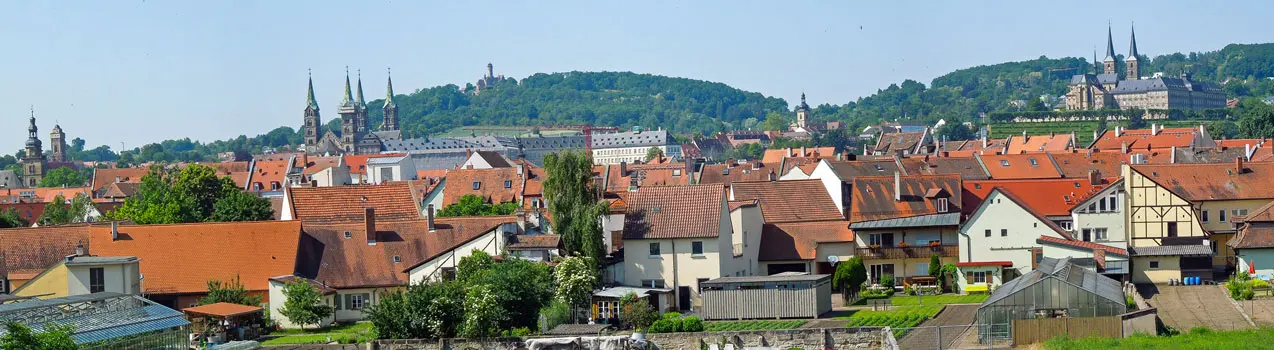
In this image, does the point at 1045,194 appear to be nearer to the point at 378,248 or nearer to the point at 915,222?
the point at 915,222

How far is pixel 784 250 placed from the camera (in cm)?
5231

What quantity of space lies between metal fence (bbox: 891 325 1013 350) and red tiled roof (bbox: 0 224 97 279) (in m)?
26.3

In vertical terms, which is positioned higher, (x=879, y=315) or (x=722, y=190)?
(x=722, y=190)

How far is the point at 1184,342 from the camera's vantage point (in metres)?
34.4

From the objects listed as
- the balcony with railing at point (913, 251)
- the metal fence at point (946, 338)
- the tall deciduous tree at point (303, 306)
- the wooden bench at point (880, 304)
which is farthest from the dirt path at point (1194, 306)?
the tall deciduous tree at point (303, 306)

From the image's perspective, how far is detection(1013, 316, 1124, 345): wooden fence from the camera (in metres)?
36.2

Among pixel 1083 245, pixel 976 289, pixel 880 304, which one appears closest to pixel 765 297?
pixel 880 304

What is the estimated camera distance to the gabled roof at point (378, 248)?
159 feet

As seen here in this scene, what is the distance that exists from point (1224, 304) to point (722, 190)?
48.0 feet

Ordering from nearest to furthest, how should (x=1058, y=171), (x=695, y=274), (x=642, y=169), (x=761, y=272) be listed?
(x=695, y=274)
(x=761, y=272)
(x=1058, y=171)
(x=642, y=169)

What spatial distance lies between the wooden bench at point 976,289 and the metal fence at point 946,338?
35.2ft

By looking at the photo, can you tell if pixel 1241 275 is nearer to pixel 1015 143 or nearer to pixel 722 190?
pixel 722 190

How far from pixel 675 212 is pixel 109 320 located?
18.1 metres

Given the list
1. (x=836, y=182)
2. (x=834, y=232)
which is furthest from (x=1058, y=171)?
(x=834, y=232)
